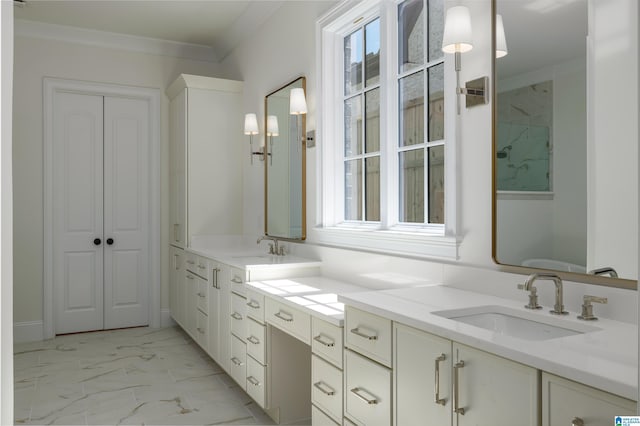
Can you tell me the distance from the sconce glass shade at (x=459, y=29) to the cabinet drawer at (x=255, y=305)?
160cm

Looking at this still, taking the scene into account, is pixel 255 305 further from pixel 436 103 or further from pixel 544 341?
pixel 544 341

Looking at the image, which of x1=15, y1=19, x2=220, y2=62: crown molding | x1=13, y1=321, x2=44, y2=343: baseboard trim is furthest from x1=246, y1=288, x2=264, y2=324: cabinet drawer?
x1=15, y1=19, x2=220, y2=62: crown molding

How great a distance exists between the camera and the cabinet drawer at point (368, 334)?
5.59 ft

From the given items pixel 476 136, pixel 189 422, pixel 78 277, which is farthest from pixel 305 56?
pixel 78 277

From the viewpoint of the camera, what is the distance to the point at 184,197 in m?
4.55

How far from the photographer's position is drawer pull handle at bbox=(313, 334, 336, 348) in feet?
6.71

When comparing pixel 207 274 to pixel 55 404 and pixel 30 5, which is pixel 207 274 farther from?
pixel 30 5

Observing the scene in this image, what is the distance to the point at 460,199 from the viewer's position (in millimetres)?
2141

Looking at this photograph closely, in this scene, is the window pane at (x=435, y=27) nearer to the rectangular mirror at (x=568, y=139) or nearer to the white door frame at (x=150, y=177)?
the rectangular mirror at (x=568, y=139)

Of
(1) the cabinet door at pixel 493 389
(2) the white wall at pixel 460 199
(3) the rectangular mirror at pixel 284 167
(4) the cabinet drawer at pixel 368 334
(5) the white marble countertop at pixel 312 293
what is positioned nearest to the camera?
(1) the cabinet door at pixel 493 389

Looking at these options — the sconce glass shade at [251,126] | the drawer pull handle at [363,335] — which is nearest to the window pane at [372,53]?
the sconce glass shade at [251,126]

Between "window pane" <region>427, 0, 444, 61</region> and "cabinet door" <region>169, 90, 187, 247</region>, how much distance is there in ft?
8.73

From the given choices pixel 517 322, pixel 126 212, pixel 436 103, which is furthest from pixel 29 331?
pixel 517 322

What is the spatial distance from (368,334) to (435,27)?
62.7 inches
